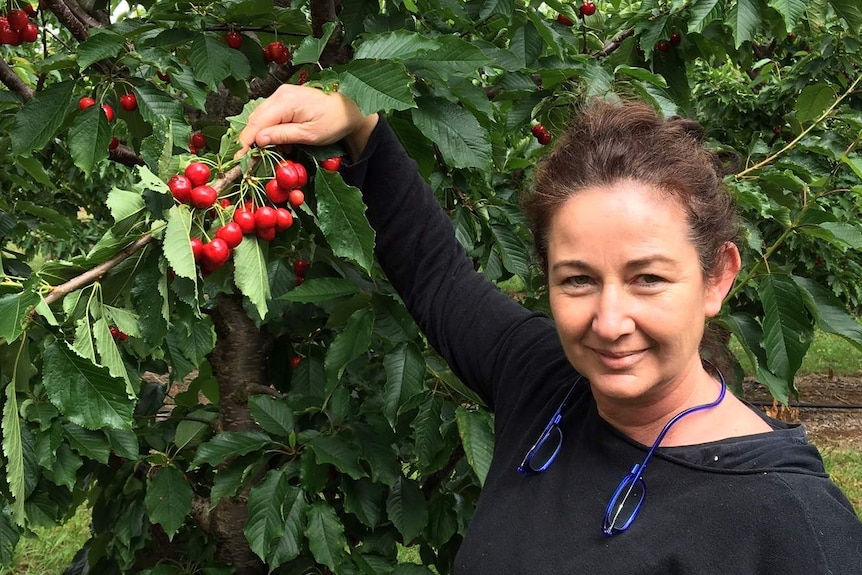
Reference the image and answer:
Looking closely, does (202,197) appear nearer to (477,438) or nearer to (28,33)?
(477,438)

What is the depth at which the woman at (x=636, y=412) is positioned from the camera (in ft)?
3.70

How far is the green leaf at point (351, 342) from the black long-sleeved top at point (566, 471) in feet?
0.35

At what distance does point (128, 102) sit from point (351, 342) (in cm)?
79

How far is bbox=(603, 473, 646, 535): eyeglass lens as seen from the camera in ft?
4.02

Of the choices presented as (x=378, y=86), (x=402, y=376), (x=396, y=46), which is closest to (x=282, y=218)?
(x=378, y=86)

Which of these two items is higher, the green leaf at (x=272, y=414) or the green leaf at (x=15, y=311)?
the green leaf at (x=15, y=311)

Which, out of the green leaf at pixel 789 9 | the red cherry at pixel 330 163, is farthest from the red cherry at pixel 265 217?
the green leaf at pixel 789 9

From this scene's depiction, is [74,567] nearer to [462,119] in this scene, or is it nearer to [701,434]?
[462,119]

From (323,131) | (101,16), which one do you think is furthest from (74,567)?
(323,131)

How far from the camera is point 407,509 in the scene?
2.04 meters

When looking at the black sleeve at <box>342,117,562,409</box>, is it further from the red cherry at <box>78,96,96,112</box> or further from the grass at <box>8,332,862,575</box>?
the grass at <box>8,332,862,575</box>

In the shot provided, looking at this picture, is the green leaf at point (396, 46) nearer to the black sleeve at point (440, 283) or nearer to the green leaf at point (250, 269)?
the black sleeve at point (440, 283)

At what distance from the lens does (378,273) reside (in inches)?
84.4

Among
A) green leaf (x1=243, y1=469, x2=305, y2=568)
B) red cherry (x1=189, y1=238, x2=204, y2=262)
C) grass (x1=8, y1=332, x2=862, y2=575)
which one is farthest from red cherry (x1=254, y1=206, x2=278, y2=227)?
grass (x1=8, y1=332, x2=862, y2=575)
